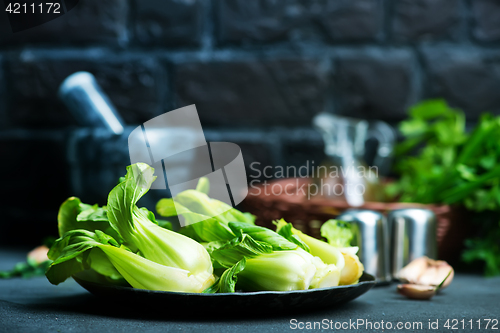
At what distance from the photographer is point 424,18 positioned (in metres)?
1.27

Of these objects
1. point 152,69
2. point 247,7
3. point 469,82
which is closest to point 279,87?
point 247,7

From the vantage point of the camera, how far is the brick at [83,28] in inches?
49.4

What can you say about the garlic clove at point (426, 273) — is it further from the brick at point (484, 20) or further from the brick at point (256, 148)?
the brick at point (484, 20)

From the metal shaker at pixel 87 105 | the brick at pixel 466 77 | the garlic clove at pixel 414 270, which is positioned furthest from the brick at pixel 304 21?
the garlic clove at pixel 414 270

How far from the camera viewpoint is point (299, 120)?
128cm

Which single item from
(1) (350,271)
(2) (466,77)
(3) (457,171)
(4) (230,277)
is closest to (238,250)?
(4) (230,277)

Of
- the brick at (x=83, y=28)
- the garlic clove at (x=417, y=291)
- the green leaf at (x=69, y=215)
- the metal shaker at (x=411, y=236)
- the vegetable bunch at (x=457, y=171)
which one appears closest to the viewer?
the green leaf at (x=69, y=215)

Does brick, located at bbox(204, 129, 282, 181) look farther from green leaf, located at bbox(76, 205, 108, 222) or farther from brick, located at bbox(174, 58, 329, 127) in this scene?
green leaf, located at bbox(76, 205, 108, 222)

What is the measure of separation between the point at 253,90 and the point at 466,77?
57cm

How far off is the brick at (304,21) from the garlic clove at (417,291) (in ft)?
2.53

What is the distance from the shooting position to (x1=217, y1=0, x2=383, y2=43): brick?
4.16 feet

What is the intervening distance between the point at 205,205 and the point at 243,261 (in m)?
0.12

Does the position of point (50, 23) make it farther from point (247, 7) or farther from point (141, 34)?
point (247, 7)

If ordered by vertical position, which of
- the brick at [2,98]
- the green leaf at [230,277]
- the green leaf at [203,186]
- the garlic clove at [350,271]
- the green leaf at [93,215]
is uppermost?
the brick at [2,98]
